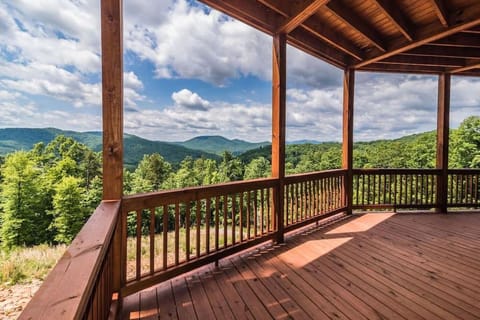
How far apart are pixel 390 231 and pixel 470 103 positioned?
469 inches

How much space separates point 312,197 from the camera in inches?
161

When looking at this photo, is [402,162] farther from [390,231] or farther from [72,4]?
[72,4]

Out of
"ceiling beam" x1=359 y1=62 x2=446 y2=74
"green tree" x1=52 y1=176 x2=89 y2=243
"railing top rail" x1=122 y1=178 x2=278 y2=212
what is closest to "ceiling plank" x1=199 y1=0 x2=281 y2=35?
"railing top rail" x1=122 y1=178 x2=278 y2=212

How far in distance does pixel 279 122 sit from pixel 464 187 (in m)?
4.92

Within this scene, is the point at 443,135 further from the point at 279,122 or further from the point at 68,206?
the point at 68,206

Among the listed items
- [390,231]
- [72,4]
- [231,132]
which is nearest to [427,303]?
[390,231]

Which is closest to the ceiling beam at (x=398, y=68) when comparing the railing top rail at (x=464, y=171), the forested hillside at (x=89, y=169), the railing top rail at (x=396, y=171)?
the railing top rail at (x=396, y=171)

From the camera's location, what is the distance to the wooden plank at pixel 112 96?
1771 millimetres

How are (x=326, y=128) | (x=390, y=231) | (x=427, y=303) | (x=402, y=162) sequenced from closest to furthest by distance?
1. (x=427, y=303)
2. (x=390, y=231)
3. (x=326, y=128)
4. (x=402, y=162)

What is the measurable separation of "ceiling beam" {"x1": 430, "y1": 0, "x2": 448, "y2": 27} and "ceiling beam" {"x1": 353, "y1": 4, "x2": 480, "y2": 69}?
0.45 feet

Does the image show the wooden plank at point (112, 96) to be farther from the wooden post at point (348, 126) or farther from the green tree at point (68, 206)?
the green tree at point (68, 206)

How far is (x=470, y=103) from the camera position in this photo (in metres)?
11.0

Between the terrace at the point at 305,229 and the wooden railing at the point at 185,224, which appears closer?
the terrace at the point at 305,229

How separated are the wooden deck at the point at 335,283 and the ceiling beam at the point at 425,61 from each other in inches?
127
